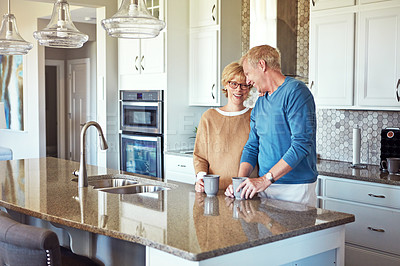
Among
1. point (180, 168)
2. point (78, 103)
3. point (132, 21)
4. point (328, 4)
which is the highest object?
point (328, 4)

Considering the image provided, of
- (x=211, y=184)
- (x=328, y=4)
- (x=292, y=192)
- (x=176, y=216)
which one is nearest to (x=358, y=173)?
(x=292, y=192)

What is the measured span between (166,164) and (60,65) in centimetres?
535

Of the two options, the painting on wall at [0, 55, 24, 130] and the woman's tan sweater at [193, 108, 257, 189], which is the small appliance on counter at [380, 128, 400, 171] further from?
the painting on wall at [0, 55, 24, 130]

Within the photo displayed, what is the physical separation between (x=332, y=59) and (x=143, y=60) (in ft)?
6.97

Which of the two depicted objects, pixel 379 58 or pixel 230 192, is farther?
pixel 379 58

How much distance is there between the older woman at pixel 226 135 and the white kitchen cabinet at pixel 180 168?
186 cm

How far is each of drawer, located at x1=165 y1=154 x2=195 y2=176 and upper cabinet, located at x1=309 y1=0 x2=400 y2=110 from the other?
1.37 metres

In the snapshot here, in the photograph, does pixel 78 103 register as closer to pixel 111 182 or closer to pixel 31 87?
pixel 31 87

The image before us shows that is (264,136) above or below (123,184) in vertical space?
above

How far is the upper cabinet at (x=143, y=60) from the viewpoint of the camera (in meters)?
5.11

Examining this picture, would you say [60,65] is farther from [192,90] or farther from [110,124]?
[192,90]

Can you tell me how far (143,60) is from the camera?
529 cm

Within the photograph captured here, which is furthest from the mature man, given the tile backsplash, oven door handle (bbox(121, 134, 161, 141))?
oven door handle (bbox(121, 134, 161, 141))

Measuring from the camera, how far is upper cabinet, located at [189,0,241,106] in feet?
15.9
